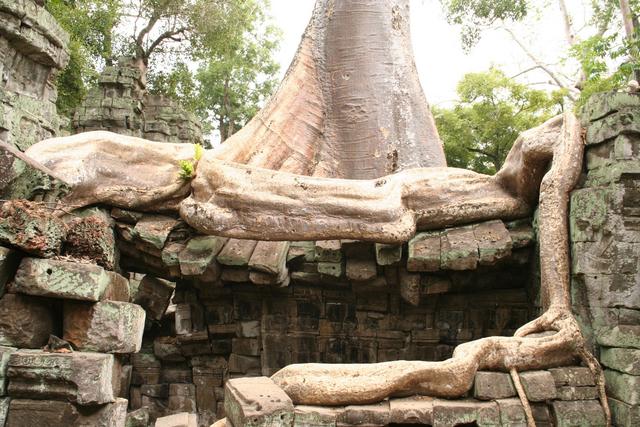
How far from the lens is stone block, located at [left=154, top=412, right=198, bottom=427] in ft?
15.6

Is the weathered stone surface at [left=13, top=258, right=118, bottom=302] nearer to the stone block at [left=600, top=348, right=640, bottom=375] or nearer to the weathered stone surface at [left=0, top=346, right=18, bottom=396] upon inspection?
the weathered stone surface at [left=0, top=346, right=18, bottom=396]

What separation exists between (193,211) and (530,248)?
8.78 ft

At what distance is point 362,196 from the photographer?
4535mm

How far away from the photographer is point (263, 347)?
5109 mm

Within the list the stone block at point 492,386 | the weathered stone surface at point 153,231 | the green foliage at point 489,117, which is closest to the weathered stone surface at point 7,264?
the weathered stone surface at point 153,231

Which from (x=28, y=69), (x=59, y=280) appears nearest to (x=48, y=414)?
(x=59, y=280)

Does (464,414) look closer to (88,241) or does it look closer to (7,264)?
(88,241)

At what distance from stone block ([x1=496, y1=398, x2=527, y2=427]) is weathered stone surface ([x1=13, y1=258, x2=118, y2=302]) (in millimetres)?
2359

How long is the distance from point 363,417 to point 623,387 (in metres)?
1.53

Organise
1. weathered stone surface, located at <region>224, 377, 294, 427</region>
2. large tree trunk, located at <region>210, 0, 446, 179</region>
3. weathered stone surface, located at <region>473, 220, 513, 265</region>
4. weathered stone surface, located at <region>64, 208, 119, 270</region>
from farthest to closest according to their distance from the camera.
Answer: large tree trunk, located at <region>210, 0, 446, 179</region>
weathered stone surface, located at <region>473, 220, 513, 265</region>
weathered stone surface, located at <region>64, 208, 119, 270</region>
weathered stone surface, located at <region>224, 377, 294, 427</region>

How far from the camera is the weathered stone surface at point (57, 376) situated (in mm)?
3125

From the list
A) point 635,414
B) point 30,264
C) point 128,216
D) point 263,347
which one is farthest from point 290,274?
point 635,414

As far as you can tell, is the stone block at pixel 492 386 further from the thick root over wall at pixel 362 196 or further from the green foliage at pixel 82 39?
the green foliage at pixel 82 39

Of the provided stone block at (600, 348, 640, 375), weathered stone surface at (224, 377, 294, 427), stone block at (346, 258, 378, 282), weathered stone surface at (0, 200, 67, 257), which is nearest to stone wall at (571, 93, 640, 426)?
stone block at (600, 348, 640, 375)
